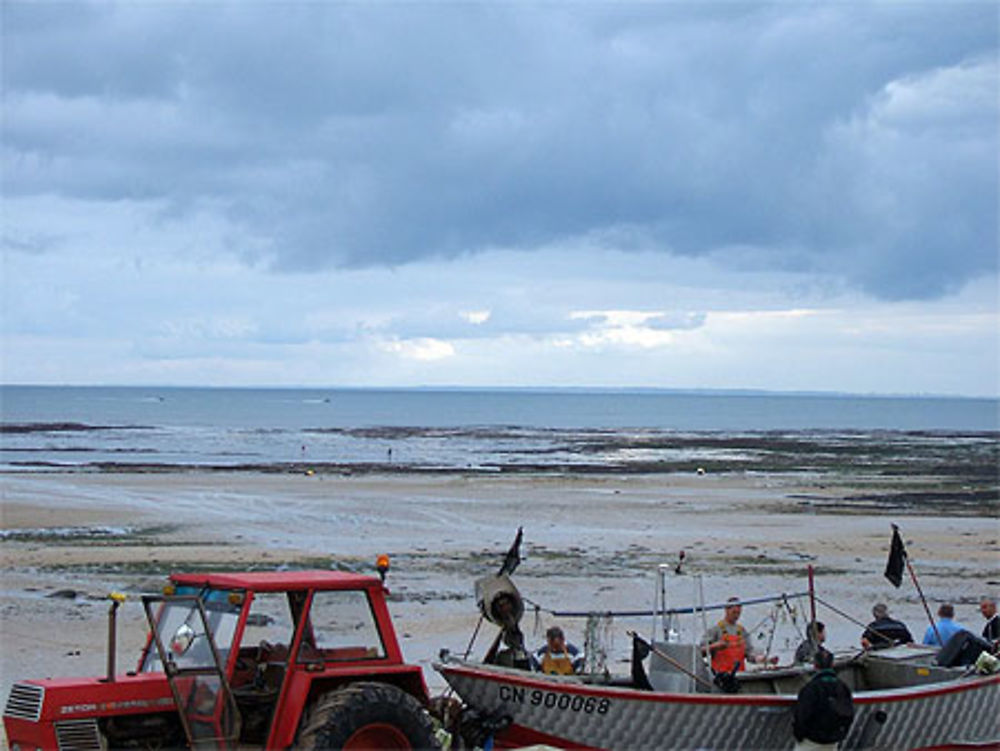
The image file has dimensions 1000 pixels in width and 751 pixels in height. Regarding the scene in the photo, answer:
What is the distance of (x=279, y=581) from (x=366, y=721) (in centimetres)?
115

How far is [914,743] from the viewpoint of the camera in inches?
490

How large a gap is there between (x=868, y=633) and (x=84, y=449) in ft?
217

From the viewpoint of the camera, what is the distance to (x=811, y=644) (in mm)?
13594

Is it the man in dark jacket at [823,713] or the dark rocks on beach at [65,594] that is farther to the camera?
the dark rocks on beach at [65,594]

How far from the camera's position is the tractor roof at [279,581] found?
9.55 meters

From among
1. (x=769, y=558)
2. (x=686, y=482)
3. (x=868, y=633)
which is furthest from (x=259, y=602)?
(x=686, y=482)

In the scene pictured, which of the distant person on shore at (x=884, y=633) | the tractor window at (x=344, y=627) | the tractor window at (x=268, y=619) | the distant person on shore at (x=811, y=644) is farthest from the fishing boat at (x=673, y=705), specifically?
the tractor window at (x=268, y=619)

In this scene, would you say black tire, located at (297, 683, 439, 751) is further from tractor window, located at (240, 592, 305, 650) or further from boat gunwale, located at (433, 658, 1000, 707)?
boat gunwale, located at (433, 658, 1000, 707)

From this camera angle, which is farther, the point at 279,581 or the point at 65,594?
the point at 65,594

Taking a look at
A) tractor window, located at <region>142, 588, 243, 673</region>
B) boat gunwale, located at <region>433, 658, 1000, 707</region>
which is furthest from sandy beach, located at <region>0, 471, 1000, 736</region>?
tractor window, located at <region>142, 588, 243, 673</region>

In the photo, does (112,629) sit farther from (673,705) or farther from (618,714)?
(673,705)

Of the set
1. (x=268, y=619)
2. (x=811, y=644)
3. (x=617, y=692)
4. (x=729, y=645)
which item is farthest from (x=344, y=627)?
(x=811, y=644)

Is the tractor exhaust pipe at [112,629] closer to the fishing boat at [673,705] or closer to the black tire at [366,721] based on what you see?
the black tire at [366,721]

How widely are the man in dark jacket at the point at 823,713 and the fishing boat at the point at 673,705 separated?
0.54 meters
